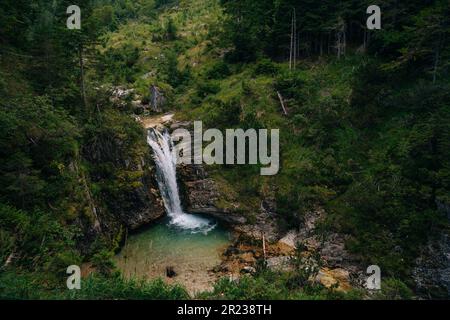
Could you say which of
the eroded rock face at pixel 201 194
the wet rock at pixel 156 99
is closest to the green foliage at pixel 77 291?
the eroded rock face at pixel 201 194

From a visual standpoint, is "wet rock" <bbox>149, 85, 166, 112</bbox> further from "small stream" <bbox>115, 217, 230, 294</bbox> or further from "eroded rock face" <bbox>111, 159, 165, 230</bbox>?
"small stream" <bbox>115, 217, 230, 294</bbox>

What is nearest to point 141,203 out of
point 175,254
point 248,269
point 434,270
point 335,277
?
point 175,254

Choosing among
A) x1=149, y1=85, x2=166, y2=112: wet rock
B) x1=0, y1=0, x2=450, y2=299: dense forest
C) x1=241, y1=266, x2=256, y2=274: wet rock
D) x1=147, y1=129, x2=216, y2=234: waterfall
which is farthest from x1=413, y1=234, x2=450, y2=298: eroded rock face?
x1=149, y1=85, x2=166, y2=112: wet rock

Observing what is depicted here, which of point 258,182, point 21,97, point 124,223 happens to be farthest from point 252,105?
point 21,97

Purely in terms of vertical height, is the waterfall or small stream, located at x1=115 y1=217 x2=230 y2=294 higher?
the waterfall

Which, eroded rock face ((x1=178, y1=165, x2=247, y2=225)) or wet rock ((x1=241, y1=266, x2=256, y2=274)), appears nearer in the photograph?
wet rock ((x1=241, y1=266, x2=256, y2=274))
